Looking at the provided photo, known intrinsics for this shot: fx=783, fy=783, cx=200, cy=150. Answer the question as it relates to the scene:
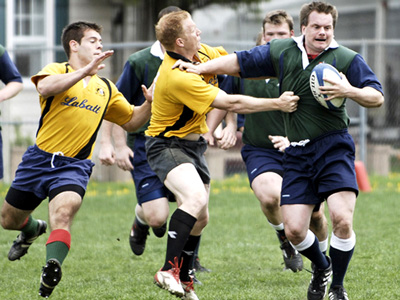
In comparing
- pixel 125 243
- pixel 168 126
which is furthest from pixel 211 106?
pixel 125 243

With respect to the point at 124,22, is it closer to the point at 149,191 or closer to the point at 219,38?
the point at 219,38

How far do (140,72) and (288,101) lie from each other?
6.64 feet

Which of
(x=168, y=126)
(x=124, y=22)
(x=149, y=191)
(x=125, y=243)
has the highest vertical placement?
(x=124, y=22)

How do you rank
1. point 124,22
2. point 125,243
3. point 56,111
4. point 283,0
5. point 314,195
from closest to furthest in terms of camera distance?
1. point 314,195
2. point 56,111
3. point 125,243
4. point 124,22
5. point 283,0

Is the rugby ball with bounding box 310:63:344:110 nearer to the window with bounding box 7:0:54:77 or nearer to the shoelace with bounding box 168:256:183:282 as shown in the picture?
the shoelace with bounding box 168:256:183:282

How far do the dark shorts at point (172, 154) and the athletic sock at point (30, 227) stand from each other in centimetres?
133

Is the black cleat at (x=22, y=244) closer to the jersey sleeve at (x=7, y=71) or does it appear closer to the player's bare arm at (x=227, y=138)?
the jersey sleeve at (x=7, y=71)

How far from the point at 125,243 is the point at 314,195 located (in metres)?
3.60

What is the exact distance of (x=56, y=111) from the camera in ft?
19.9

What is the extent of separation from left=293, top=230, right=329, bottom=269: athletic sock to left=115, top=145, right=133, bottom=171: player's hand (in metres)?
2.09

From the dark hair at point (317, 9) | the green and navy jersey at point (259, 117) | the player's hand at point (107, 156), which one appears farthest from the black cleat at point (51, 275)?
the green and navy jersey at point (259, 117)

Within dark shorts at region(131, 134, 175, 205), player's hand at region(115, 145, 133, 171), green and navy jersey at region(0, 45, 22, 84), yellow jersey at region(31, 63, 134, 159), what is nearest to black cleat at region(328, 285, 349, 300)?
dark shorts at region(131, 134, 175, 205)

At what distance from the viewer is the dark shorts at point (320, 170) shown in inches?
217

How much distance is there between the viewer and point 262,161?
713cm
